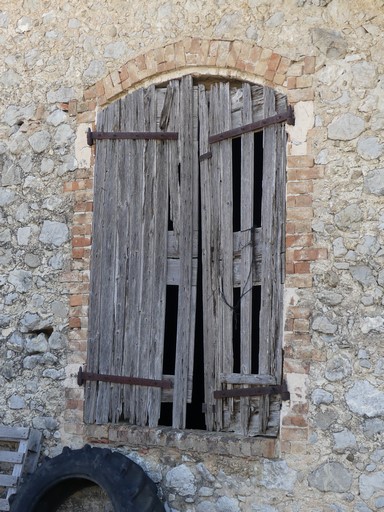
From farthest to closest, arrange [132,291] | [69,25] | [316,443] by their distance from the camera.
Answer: [69,25], [132,291], [316,443]

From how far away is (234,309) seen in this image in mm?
5637

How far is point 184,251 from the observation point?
585 centimetres

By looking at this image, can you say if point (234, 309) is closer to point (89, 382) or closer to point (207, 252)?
point (207, 252)

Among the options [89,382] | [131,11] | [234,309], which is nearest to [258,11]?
[131,11]

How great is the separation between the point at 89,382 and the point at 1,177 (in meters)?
1.81

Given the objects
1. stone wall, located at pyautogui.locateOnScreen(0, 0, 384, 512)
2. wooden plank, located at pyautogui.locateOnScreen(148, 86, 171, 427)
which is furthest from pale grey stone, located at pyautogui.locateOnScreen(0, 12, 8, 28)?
wooden plank, located at pyautogui.locateOnScreen(148, 86, 171, 427)

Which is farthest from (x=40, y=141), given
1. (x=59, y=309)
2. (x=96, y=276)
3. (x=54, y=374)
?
(x=54, y=374)

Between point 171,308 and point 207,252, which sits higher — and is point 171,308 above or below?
below

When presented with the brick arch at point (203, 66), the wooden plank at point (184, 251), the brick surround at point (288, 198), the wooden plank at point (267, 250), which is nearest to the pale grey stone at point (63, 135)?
the brick surround at point (288, 198)

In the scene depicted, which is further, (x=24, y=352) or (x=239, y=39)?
(x=24, y=352)

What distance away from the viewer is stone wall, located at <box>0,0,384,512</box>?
512 cm

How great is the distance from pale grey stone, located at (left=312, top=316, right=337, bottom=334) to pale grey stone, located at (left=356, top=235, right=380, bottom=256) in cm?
49

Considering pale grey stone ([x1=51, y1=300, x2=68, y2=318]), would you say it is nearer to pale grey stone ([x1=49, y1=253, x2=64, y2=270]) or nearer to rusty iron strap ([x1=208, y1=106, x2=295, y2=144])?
pale grey stone ([x1=49, y1=253, x2=64, y2=270])

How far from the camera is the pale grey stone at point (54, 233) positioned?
6.19 metres
